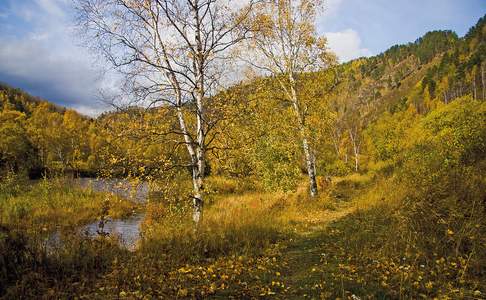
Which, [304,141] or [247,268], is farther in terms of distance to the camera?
[304,141]

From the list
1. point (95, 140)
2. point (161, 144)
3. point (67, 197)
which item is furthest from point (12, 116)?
point (161, 144)

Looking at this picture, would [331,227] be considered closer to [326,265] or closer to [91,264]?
[326,265]

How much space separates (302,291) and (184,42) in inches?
285

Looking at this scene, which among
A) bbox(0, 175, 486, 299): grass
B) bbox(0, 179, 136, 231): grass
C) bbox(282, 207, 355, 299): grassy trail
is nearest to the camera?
bbox(0, 175, 486, 299): grass

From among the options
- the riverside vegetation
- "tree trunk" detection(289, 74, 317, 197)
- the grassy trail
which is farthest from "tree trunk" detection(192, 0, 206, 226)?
"tree trunk" detection(289, 74, 317, 197)

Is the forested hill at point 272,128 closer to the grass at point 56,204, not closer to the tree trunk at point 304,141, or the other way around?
the tree trunk at point 304,141

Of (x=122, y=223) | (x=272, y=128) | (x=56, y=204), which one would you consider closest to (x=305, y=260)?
(x=272, y=128)

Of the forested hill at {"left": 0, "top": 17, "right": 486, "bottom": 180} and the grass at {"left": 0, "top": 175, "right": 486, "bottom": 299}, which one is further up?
the forested hill at {"left": 0, "top": 17, "right": 486, "bottom": 180}

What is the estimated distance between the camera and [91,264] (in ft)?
19.3

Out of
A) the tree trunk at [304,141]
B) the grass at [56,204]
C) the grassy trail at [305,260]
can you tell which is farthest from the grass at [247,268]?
the grass at [56,204]

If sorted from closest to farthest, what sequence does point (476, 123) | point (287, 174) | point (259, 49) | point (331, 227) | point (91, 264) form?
point (91, 264) < point (331, 227) < point (476, 123) < point (287, 174) < point (259, 49)

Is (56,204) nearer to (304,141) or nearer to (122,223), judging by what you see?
(122,223)

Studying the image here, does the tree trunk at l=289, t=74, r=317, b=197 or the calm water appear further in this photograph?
the tree trunk at l=289, t=74, r=317, b=197

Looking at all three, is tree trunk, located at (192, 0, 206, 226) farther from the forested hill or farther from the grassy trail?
the grassy trail
